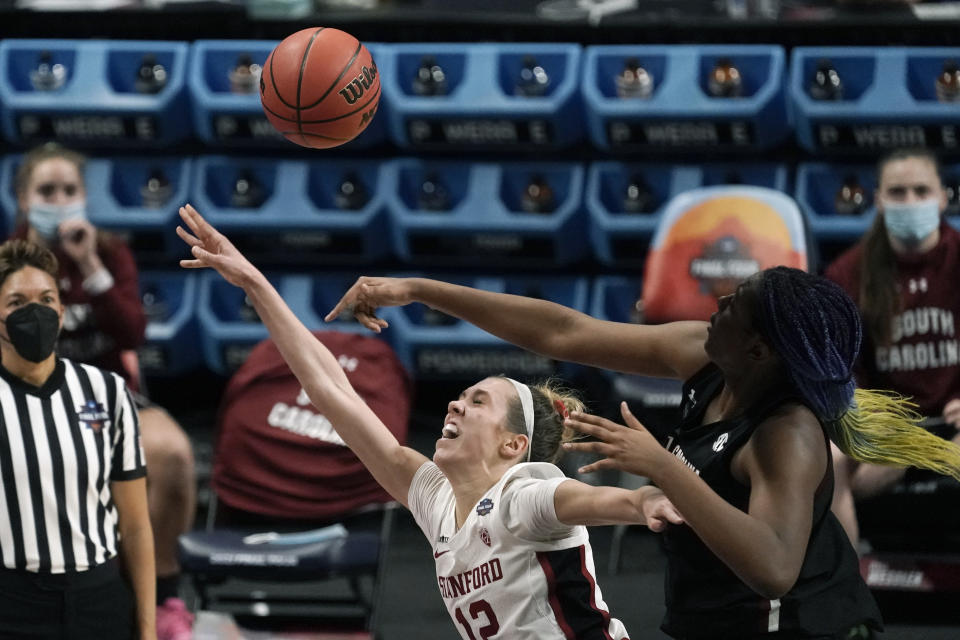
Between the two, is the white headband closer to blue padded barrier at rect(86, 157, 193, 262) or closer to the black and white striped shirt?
the black and white striped shirt

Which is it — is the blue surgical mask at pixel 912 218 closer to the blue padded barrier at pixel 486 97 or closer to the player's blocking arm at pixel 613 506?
the blue padded barrier at pixel 486 97

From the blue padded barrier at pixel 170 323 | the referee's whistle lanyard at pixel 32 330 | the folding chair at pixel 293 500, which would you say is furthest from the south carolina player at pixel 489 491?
the blue padded barrier at pixel 170 323

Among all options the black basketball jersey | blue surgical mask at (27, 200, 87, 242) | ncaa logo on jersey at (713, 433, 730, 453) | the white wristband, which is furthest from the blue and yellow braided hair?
blue surgical mask at (27, 200, 87, 242)

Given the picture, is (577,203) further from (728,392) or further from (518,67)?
(728,392)

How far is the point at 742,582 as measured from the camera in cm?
280

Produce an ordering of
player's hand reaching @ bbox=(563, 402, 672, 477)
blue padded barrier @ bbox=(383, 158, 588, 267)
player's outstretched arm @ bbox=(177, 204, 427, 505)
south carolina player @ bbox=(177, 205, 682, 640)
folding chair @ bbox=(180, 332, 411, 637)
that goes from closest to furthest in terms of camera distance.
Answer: player's hand reaching @ bbox=(563, 402, 672, 477)
south carolina player @ bbox=(177, 205, 682, 640)
player's outstretched arm @ bbox=(177, 204, 427, 505)
folding chair @ bbox=(180, 332, 411, 637)
blue padded barrier @ bbox=(383, 158, 588, 267)

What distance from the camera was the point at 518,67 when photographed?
664 centimetres

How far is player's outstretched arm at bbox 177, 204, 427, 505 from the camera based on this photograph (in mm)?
3318

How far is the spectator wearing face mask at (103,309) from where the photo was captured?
534 cm

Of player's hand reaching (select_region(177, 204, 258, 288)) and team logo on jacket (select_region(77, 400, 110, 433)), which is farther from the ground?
player's hand reaching (select_region(177, 204, 258, 288))

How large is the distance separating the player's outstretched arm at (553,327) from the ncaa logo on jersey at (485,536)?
452 millimetres

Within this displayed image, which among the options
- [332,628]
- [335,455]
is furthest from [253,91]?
[332,628]

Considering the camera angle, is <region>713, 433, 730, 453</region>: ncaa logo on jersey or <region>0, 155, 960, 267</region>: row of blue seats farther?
<region>0, 155, 960, 267</region>: row of blue seats

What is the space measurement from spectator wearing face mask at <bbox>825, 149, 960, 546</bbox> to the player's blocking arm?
2495mm
